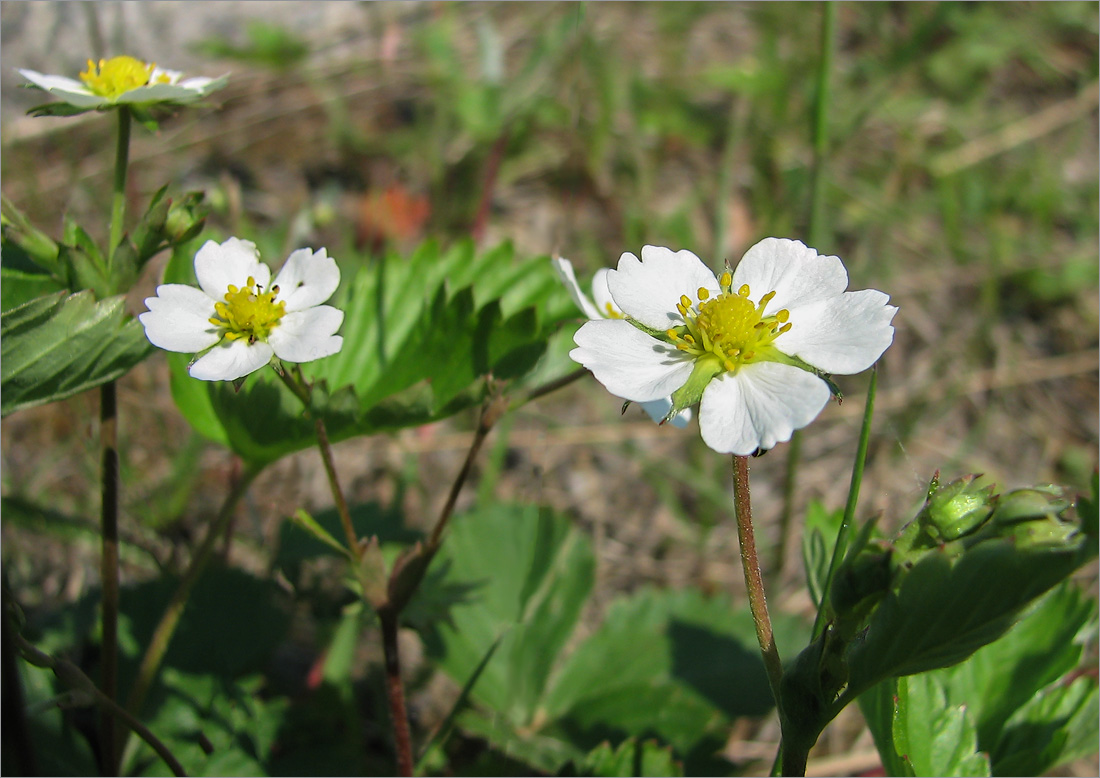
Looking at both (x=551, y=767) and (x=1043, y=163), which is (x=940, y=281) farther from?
(x=551, y=767)

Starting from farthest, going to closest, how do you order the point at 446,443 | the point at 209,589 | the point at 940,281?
1. the point at 940,281
2. the point at 446,443
3. the point at 209,589

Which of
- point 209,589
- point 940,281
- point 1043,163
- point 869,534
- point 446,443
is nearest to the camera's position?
point 869,534

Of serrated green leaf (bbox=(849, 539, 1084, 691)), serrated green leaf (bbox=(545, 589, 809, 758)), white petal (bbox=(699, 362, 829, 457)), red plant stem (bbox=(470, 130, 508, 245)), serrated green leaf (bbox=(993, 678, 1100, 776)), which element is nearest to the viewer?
serrated green leaf (bbox=(849, 539, 1084, 691))

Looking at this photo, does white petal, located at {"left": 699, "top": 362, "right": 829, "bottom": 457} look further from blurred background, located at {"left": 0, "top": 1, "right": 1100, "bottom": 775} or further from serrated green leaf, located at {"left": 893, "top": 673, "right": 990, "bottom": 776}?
blurred background, located at {"left": 0, "top": 1, "right": 1100, "bottom": 775}

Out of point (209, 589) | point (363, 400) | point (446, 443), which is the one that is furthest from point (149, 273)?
point (363, 400)

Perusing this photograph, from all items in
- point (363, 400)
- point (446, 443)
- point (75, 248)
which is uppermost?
point (75, 248)

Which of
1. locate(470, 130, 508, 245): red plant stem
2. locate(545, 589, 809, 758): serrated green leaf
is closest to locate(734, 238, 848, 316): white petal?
locate(545, 589, 809, 758): serrated green leaf
